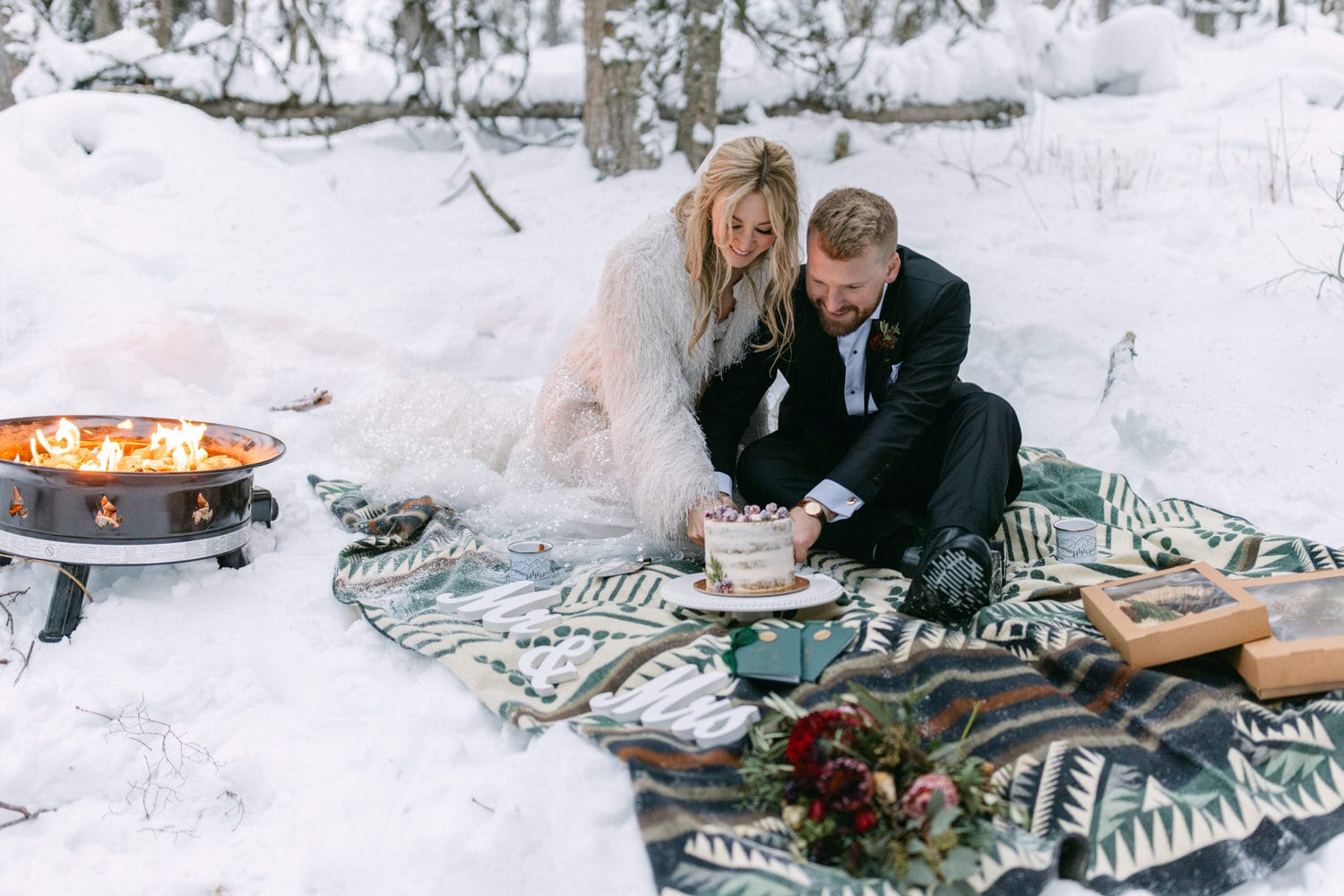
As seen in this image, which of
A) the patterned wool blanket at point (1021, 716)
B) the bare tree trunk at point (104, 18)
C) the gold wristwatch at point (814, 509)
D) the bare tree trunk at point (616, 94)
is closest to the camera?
the patterned wool blanket at point (1021, 716)

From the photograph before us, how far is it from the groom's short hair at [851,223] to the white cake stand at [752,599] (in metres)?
0.89

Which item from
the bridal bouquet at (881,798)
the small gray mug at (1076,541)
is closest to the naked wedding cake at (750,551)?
the bridal bouquet at (881,798)

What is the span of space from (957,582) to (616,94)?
5.17 metres

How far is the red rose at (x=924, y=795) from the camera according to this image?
1.67m

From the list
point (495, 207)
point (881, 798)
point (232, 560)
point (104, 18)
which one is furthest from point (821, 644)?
point (104, 18)

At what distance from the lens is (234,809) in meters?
2.09

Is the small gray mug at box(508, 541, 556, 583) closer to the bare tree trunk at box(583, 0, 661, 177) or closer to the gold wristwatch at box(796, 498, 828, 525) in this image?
the gold wristwatch at box(796, 498, 828, 525)

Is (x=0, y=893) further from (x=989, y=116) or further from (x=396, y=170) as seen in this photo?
(x=989, y=116)

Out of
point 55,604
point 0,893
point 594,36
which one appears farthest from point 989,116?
point 0,893

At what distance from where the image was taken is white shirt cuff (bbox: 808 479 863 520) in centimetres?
284

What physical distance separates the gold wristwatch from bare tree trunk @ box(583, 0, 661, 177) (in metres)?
4.62

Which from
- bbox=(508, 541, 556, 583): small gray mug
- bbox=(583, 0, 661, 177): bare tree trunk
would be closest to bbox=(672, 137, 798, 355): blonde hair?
bbox=(508, 541, 556, 583): small gray mug

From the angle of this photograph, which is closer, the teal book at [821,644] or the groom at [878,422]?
the teal book at [821,644]

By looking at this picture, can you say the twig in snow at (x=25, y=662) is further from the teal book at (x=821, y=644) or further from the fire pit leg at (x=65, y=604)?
the teal book at (x=821, y=644)
